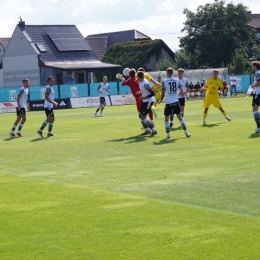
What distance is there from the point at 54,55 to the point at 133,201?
239 ft

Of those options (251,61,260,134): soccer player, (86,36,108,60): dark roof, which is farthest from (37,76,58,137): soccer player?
(86,36,108,60): dark roof

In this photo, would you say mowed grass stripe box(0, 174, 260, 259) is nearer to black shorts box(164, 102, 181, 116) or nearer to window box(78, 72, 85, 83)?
black shorts box(164, 102, 181, 116)

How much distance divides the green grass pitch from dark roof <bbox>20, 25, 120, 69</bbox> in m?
63.1

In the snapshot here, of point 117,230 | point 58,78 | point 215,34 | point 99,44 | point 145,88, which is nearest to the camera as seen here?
point 117,230

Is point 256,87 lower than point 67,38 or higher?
lower

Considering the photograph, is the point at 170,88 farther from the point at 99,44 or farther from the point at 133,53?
the point at 99,44

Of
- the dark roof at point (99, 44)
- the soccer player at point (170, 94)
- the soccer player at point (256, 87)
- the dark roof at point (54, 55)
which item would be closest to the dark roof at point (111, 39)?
the dark roof at point (99, 44)

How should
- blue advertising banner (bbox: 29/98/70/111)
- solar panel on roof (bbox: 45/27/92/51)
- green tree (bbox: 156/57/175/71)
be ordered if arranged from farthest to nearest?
solar panel on roof (bbox: 45/27/92/51) < green tree (bbox: 156/57/175/71) < blue advertising banner (bbox: 29/98/70/111)

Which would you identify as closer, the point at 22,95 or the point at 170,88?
the point at 170,88

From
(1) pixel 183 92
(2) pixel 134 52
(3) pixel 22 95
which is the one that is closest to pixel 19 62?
(2) pixel 134 52

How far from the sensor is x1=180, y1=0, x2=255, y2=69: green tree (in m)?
92.1

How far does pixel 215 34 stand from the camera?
306 ft

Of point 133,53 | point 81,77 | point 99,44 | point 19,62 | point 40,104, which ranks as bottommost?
point 40,104

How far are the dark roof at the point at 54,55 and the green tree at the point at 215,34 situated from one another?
15.5 meters
